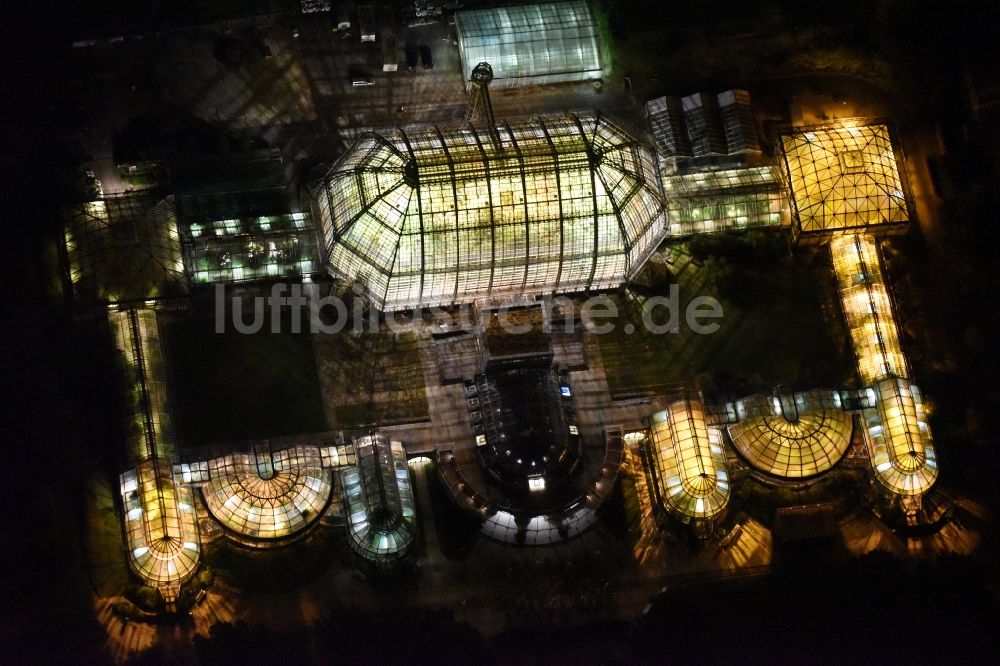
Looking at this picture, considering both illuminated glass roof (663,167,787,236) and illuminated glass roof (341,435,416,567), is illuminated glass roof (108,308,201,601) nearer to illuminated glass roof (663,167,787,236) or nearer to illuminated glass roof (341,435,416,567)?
illuminated glass roof (341,435,416,567)

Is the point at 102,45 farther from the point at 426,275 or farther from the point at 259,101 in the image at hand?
the point at 426,275

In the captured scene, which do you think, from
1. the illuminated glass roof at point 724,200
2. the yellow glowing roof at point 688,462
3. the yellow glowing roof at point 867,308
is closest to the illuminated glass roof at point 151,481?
the yellow glowing roof at point 688,462

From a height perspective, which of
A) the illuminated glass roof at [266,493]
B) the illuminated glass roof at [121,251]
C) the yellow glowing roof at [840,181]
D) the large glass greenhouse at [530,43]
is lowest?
the illuminated glass roof at [266,493]

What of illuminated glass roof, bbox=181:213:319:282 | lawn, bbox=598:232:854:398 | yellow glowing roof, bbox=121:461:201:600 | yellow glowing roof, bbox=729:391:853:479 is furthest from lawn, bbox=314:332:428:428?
yellow glowing roof, bbox=729:391:853:479

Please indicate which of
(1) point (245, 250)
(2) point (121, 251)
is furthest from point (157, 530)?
(1) point (245, 250)

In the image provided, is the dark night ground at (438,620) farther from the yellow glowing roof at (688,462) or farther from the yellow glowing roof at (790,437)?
the yellow glowing roof at (790,437)

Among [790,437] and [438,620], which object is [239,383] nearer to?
[438,620]
